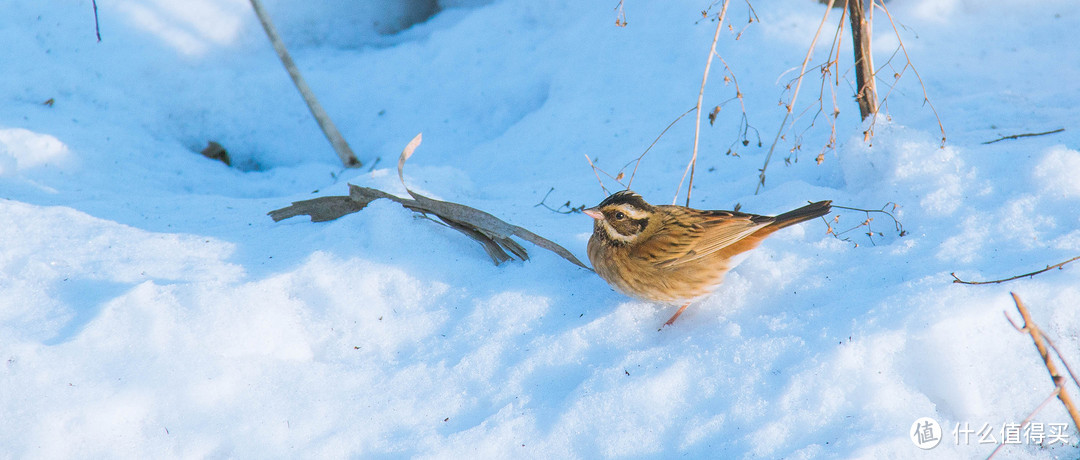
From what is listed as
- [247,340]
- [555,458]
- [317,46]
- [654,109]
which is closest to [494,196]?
[654,109]

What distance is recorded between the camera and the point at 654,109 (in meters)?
5.79

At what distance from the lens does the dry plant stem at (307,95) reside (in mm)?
5555

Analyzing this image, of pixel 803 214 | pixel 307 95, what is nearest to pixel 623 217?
pixel 803 214

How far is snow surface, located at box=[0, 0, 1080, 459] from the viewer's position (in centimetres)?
268

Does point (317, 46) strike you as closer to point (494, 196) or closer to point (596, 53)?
point (596, 53)

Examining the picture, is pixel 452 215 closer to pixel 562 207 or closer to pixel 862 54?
pixel 562 207

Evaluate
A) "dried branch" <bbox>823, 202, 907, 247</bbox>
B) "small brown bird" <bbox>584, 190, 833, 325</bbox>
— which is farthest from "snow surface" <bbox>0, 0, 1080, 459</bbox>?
"small brown bird" <bbox>584, 190, 833, 325</bbox>

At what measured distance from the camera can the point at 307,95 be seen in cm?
573

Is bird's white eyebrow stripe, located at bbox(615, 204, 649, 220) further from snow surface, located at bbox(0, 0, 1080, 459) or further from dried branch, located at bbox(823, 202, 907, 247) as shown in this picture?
dried branch, located at bbox(823, 202, 907, 247)

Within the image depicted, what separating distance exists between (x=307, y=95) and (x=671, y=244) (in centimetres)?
360

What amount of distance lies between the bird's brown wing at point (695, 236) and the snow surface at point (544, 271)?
0.86 ft

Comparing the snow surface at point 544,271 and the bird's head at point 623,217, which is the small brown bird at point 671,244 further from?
the snow surface at point 544,271

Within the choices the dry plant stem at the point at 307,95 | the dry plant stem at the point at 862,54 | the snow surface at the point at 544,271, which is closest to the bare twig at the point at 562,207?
the snow surface at the point at 544,271

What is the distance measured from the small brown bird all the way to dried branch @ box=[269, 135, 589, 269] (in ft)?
1.41
